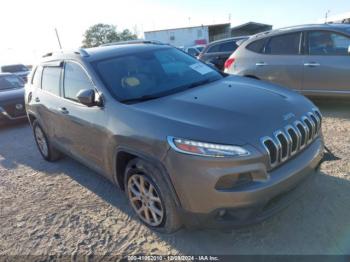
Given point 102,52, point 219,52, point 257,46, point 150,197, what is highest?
point 102,52

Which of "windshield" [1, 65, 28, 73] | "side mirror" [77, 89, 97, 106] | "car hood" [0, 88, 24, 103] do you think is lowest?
"windshield" [1, 65, 28, 73]

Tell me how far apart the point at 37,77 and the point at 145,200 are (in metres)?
3.31

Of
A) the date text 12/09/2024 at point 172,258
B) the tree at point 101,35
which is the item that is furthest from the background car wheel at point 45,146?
the tree at point 101,35

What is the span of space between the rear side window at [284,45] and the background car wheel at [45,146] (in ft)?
15.1

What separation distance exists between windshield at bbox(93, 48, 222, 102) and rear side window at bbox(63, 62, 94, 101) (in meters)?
0.22

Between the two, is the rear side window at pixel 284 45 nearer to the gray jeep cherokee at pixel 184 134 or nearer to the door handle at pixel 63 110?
the gray jeep cherokee at pixel 184 134

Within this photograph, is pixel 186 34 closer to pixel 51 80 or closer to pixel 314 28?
pixel 314 28

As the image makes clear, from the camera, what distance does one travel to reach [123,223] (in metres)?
3.42

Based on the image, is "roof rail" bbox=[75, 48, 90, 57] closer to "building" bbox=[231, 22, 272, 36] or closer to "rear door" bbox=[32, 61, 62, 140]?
"rear door" bbox=[32, 61, 62, 140]

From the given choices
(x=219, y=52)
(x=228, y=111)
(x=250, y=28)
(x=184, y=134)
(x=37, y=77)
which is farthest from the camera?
(x=250, y=28)

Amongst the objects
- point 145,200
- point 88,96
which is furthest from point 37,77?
point 145,200

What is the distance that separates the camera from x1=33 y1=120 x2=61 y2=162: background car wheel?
5215 mm

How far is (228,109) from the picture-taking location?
9.33 feet

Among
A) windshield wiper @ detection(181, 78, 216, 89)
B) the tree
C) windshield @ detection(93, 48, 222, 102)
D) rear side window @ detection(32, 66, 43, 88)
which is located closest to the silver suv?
windshield @ detection(93, 48, 222, 102)
